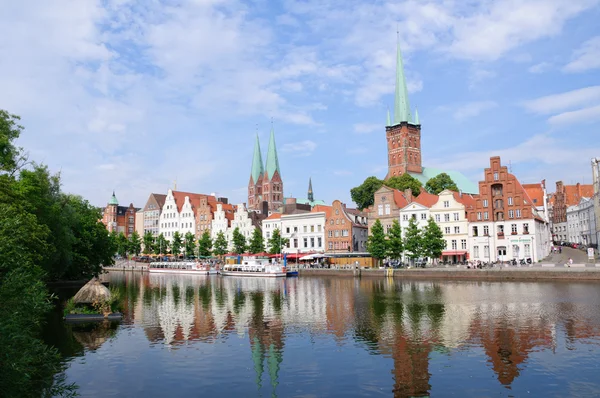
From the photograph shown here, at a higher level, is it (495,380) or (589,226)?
(589,226)

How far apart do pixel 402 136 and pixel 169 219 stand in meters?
78.9

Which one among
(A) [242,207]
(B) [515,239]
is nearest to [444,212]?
(B) [515,239]

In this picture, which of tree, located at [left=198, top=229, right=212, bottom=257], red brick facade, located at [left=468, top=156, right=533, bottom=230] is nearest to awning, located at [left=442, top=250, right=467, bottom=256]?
red brick facade, located at [left=468, top=156, right=533, bottom=230]

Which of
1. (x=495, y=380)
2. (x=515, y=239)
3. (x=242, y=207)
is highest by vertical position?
(x=242, y=207)

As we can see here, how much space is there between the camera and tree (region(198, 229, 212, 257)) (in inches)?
4850

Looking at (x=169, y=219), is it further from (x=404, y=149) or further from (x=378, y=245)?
(x=378, y=245)

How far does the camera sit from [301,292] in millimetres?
55844

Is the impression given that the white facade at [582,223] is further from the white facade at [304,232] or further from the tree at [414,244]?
the white facade at [304,232]

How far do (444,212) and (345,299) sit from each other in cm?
4849

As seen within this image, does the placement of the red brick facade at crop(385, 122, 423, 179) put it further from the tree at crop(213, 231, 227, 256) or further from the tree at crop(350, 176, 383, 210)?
the tree at crop(213, 231, 227, 256)

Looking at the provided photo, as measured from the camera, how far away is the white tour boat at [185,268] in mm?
98625

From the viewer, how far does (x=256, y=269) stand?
295ft

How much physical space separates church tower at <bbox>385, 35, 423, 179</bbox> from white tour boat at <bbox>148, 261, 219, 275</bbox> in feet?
284

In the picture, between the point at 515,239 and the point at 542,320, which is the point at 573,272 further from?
the point at 542,320
